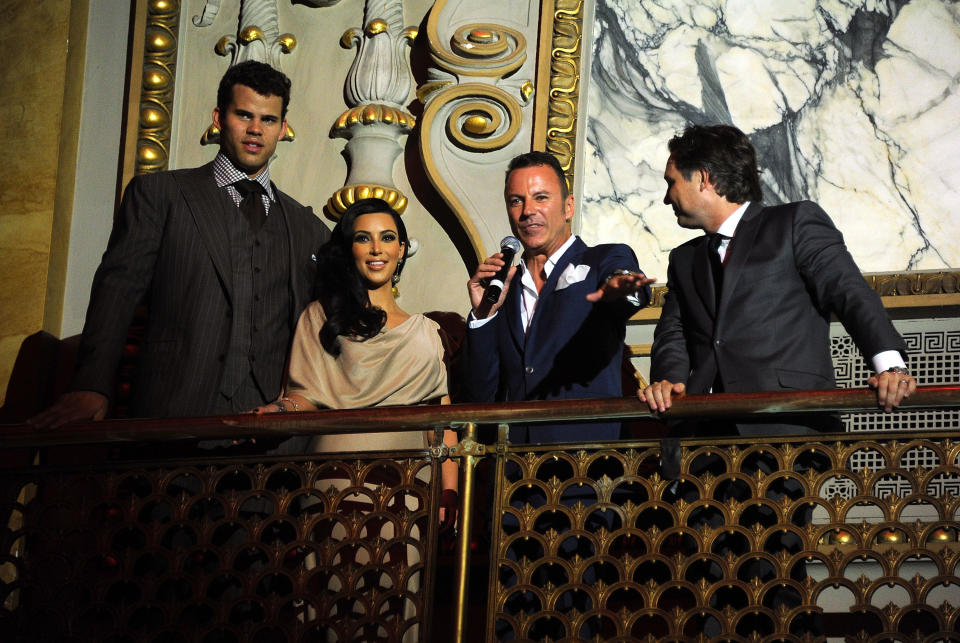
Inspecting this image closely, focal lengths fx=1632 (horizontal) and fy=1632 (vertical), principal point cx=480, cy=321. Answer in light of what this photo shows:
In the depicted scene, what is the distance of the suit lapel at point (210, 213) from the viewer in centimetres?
533

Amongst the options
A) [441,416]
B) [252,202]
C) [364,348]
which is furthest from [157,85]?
[441,416]

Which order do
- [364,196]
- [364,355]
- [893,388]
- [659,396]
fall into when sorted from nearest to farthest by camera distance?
1. [893,388]
2. [659,396]
3. [364,355]
4. [364,196]

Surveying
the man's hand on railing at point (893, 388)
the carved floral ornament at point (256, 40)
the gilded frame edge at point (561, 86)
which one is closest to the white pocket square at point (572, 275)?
the man's hand on railing at point (893, 388)

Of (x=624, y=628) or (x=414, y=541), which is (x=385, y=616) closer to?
(x=414, y=541)

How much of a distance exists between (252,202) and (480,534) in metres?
1.38

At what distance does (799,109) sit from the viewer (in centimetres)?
646

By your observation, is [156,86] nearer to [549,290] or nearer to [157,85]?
[157,85]

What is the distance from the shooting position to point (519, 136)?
656cm

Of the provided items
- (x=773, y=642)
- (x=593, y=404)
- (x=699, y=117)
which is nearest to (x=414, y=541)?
(x=593, y=404)

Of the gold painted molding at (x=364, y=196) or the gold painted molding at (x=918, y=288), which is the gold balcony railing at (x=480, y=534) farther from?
Answer: the gold painted molding at (x=364, y=196)

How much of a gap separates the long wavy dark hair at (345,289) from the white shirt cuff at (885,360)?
1709mm

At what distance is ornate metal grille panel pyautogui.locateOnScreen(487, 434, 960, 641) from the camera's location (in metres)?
4.15

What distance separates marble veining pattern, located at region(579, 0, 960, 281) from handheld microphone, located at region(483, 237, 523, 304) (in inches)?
69.3

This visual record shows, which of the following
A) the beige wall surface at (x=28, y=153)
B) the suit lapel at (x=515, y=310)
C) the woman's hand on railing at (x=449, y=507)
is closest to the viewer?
the suit lapel at (x=515, y=310)
